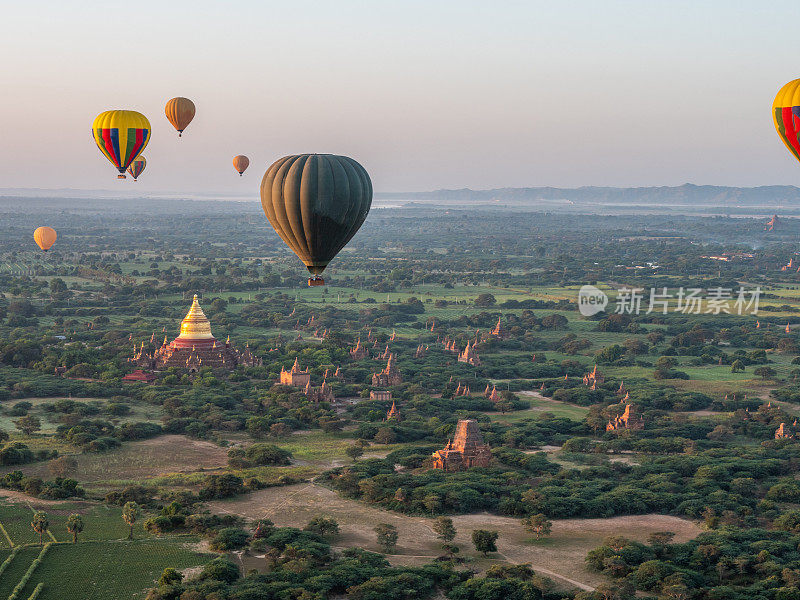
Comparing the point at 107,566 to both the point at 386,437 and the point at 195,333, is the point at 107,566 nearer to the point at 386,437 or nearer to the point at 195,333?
the point at 386,437

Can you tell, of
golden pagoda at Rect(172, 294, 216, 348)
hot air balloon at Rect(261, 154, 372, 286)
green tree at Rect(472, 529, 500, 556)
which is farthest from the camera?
golden pagoda at Rect(172, 294, 216, 348)

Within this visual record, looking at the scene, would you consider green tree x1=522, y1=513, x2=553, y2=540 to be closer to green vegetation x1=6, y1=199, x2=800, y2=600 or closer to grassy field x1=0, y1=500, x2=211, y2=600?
green vegetation x1=6, y1=199, x2=800, y2=600

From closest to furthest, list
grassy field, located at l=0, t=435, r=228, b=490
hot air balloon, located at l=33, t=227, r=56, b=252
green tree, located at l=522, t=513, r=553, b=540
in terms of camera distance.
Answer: green tree, located at l=522, t=513, r=553, b=540 → grassy field, located at l=0, t=435, r=228, b=490 → hot air balloon, located at l=33, t=227, r=56, b=252

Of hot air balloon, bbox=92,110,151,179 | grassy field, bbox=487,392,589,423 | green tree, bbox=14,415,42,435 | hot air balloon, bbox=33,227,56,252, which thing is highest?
hot air balloon, bbox=92,110,151,179

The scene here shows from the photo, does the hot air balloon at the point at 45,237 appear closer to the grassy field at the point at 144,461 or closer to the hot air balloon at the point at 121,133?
the hot air balloon at the point at 121,133

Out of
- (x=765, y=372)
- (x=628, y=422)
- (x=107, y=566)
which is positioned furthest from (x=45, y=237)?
(x=107, y=566)

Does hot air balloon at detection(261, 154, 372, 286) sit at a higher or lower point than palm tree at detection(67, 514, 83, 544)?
higher

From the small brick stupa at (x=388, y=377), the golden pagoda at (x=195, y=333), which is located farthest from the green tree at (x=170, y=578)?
the golden pagoda at (x=195, y=333)

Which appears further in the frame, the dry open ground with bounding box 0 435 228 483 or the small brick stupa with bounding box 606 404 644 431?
the small brick stupa with bounding box 606 404 644 431

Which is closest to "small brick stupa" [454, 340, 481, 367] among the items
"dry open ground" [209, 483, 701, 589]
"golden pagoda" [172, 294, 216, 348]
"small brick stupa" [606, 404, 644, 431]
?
"golden pagoda" [172, 294, 216, 348]
